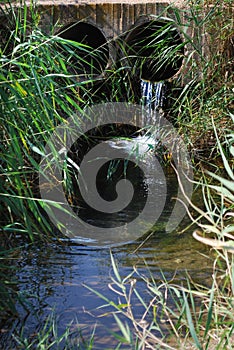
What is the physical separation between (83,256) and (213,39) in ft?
7.51

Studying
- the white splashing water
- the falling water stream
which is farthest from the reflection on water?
the white splashing water

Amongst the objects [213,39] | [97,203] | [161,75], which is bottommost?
[97,203]

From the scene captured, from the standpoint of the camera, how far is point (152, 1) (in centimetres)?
630

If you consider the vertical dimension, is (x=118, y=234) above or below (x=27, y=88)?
below

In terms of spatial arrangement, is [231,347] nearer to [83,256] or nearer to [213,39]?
[83,256]

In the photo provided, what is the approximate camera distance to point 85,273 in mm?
3641

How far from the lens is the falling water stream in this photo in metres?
3.04

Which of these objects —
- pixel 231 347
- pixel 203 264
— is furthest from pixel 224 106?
pixel 231 347

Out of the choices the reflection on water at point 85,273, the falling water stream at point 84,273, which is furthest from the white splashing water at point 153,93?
the reflection on water at point 85,273

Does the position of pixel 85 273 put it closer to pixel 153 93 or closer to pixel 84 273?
pixel 84 273

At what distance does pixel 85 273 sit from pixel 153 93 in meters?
2.87

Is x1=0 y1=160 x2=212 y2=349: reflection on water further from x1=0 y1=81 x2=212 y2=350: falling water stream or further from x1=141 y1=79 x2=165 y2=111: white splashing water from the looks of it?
x1=141 y1=79 x2=165 y2=111: white splashing water

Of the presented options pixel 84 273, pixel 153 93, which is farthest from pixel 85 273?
pixel 153 93

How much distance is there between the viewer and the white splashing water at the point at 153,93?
19.8 ft
